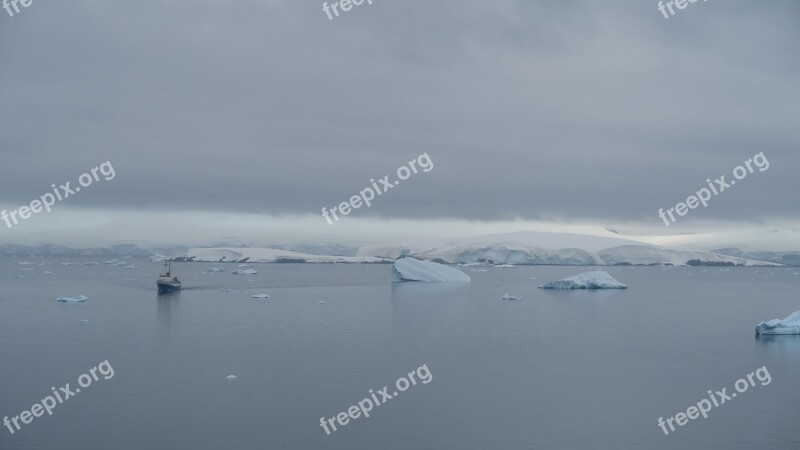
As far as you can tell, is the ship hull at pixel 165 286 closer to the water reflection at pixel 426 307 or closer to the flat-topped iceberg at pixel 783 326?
the water reflection at pixel 426 307

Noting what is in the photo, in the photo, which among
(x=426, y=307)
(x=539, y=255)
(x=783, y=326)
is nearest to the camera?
(x=783, y=326)

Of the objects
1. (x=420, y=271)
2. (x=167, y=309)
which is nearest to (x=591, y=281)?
(x=420, y=271)

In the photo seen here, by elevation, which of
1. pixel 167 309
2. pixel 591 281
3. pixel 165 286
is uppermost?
pixel 165 286

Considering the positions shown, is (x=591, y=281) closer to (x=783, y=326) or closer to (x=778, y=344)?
(x=783, y=326)

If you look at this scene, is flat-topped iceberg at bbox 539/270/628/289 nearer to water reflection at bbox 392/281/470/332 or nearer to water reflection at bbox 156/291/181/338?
water reflection at bbox 392/281/470/332

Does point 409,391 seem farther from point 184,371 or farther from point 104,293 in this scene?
point 104,293

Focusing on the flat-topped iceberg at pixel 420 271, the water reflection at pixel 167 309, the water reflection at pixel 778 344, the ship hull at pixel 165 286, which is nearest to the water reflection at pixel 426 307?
the flat-topped iceberg at pixel 420 271

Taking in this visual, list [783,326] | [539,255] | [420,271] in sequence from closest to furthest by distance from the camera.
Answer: [783,326] < [420,271] < [539,255]

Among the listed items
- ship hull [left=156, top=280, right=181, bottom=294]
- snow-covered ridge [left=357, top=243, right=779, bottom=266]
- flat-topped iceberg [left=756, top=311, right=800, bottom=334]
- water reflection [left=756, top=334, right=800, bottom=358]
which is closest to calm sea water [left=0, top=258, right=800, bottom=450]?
water reflection [left=756, top=334, right=800, bottom=358]
